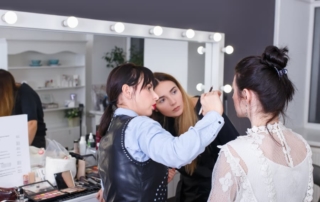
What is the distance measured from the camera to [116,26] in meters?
1.68

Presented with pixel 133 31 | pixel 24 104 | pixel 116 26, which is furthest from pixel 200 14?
pixel 24 104

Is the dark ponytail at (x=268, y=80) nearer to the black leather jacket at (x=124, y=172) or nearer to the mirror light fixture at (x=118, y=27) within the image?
the black leather jacket at (x=124, y=172)

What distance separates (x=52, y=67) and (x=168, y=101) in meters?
0.51

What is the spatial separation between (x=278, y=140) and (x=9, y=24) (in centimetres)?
100

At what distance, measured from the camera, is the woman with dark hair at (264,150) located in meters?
0.96

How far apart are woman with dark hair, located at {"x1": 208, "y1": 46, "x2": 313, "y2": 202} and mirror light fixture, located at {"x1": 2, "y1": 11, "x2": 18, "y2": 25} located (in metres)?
0.82

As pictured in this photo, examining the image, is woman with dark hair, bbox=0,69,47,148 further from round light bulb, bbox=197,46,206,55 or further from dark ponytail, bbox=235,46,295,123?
round light bulb, bbox=197,46,206,55

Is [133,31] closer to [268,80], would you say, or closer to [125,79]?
[125,79]

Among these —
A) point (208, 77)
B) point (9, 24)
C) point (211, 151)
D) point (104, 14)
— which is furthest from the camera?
point (208, 77)

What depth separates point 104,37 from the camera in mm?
1690

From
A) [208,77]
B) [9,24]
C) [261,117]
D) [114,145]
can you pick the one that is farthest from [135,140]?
[208,77]

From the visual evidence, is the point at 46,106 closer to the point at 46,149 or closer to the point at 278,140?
the point at 46,149

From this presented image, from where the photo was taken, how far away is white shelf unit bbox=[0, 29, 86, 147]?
1466 mm

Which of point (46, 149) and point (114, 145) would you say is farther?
point (46, 149)
